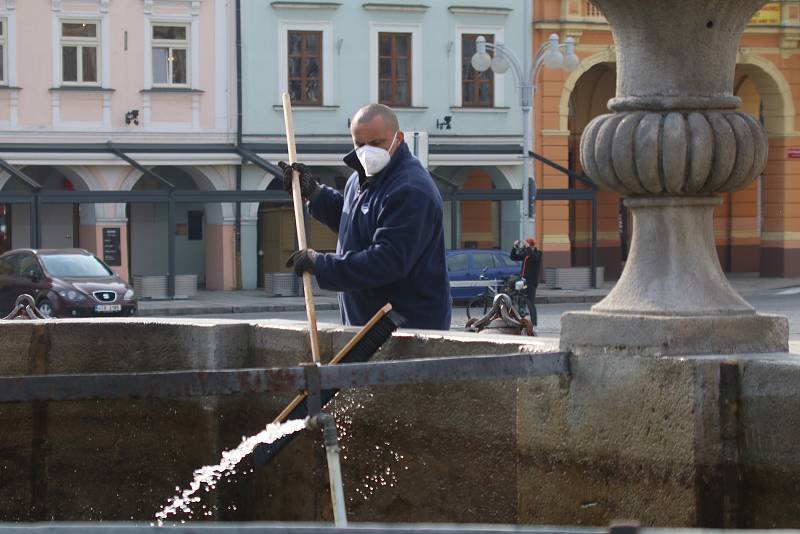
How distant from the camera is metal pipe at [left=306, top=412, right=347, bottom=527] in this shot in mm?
4719

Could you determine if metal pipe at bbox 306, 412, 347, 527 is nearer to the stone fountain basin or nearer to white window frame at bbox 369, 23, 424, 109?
the stone fountain basin

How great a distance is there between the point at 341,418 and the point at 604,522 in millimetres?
1405

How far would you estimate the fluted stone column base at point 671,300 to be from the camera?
16.7 feet

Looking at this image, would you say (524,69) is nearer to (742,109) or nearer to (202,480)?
(742,109)

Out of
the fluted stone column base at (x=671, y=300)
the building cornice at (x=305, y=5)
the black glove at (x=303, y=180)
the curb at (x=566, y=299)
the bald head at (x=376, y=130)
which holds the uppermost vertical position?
the building cornice at (x=305, y=5)

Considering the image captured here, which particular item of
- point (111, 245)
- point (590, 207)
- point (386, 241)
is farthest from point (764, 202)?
point (386, 241)

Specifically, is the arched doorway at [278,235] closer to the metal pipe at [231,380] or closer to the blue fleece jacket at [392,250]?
the blue fleece jacket at [392,250]

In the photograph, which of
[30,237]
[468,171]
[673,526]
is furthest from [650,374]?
[468,171]

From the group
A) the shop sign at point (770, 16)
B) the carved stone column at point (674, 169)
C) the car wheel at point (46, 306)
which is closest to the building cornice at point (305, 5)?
the shop sign at point (770, 16)

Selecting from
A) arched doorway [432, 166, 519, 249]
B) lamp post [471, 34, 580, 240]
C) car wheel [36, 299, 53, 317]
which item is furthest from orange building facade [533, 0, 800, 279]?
car wheel [36, 299, 53, 317]

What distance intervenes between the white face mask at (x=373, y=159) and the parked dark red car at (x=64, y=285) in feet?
65.9

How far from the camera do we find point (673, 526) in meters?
4.86

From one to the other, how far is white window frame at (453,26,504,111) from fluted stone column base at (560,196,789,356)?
3126 centimetres

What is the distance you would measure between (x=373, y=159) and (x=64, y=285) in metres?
20.9
